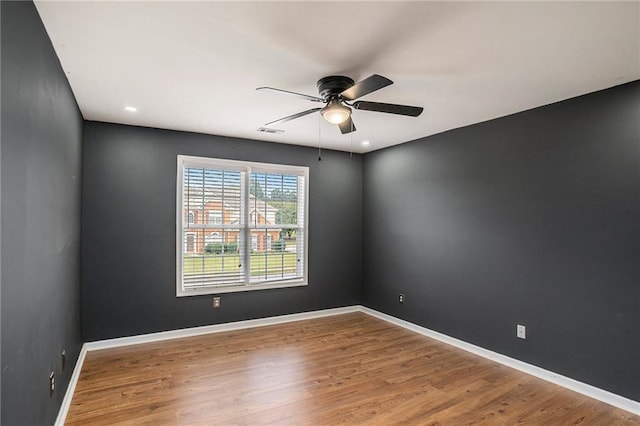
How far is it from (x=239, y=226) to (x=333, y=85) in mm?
2662

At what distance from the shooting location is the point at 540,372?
130 inches

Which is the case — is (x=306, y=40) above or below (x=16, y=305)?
above

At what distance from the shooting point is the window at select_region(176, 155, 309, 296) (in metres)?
4.43

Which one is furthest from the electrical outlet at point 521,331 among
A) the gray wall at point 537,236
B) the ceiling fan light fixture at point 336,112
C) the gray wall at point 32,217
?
the gray wall at point 32,217

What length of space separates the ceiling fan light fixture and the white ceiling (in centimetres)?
24

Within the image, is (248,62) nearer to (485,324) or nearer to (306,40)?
(306,40)

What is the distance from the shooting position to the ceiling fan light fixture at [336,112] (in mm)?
2590

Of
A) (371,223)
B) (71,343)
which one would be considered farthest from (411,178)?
(71,343)

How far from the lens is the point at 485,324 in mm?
3816

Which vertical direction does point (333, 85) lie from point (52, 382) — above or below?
above

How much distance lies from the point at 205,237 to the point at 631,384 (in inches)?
173

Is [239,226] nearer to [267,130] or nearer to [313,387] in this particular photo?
[267,130]

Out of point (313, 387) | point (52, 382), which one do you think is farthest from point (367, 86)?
point (52, 382)

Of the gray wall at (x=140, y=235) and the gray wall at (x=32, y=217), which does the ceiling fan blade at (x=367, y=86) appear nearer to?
the gray wall at (x=32, y=217)
